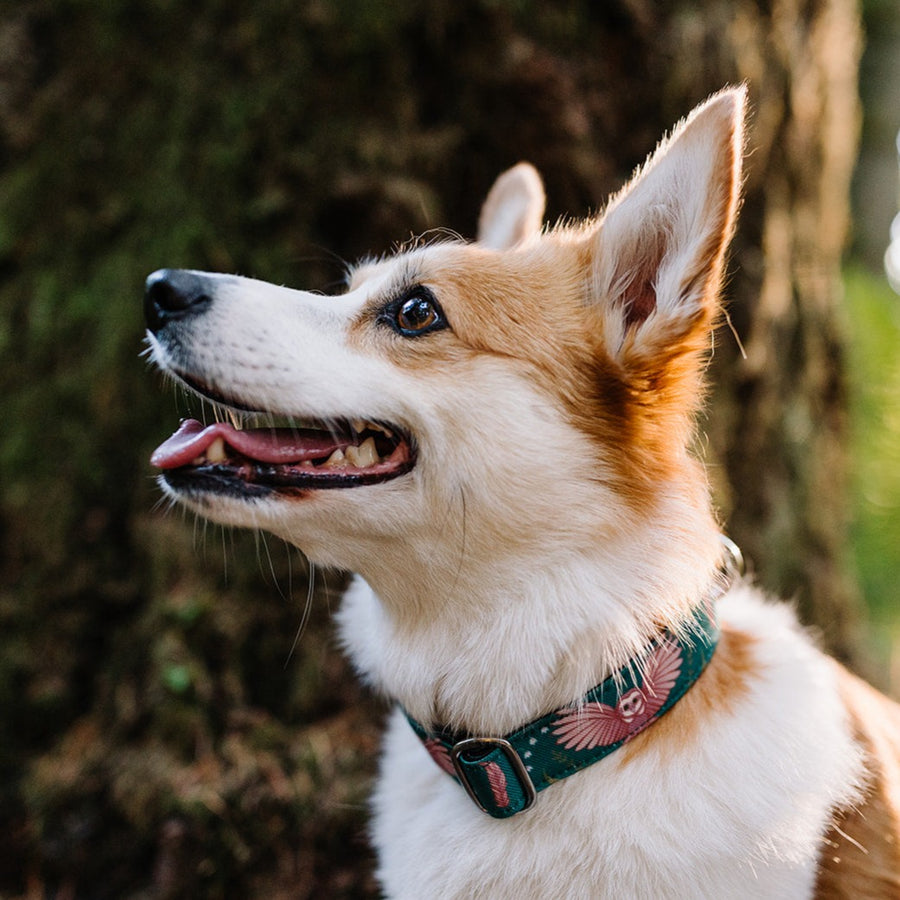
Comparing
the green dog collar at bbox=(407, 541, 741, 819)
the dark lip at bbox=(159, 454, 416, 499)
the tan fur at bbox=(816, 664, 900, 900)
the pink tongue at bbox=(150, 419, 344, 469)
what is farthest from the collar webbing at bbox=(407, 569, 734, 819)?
the pink tongue at bbox=(150, 419, 344, 469)

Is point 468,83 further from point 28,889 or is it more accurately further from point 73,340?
point 28,889

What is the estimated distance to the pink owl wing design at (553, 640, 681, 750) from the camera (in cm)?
181

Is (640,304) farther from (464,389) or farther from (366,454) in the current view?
(366,454)

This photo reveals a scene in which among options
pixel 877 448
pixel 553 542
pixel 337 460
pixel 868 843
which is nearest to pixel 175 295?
pixel 337 460

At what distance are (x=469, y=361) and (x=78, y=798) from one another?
2070 mm

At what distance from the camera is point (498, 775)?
1808mm

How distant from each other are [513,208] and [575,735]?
5.45 ft

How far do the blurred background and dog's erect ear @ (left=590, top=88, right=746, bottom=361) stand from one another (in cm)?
129

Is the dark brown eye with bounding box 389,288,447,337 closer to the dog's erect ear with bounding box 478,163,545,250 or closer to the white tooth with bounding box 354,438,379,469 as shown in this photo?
the white tooth with bounding box 354,438,379,469

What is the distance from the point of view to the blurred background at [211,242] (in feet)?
9.43

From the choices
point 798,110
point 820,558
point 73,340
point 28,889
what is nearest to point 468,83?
point 798,110

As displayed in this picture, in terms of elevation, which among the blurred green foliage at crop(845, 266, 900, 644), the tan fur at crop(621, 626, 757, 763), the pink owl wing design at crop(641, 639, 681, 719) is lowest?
the blurred green foliage at crop(845, 266, 900, 644)

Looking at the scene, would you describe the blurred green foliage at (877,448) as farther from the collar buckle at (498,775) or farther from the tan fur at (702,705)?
the collar buckle at (498,775)

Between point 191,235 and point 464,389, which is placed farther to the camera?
point 191,235
